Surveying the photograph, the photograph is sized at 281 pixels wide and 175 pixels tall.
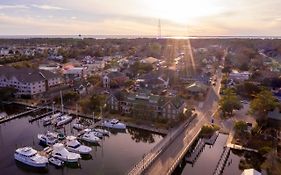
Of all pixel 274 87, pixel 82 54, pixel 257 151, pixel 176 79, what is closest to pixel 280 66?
pixel 274 87

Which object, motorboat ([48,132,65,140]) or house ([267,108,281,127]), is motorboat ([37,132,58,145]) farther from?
house ([267,108,281,127])

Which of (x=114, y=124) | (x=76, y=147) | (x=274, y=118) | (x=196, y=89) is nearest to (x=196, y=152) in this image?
(x=114, y=124)

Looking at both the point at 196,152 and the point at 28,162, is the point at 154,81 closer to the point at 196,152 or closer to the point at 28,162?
the point at 196,152

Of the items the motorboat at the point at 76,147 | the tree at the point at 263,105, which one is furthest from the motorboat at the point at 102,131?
the tree at the point at 263,105

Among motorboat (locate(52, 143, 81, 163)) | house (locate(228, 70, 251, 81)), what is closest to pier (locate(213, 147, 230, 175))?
motorboat (locate(52, 143, 81, 163))

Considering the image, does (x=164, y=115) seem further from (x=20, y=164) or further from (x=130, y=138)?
(x=20, y=164)

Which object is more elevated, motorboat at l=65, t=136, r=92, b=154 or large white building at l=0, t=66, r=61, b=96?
large white building at l=0, t=66, r=61, b=96

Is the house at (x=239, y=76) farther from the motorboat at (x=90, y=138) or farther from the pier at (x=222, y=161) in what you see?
the motorboat at (x=90, y=138)
